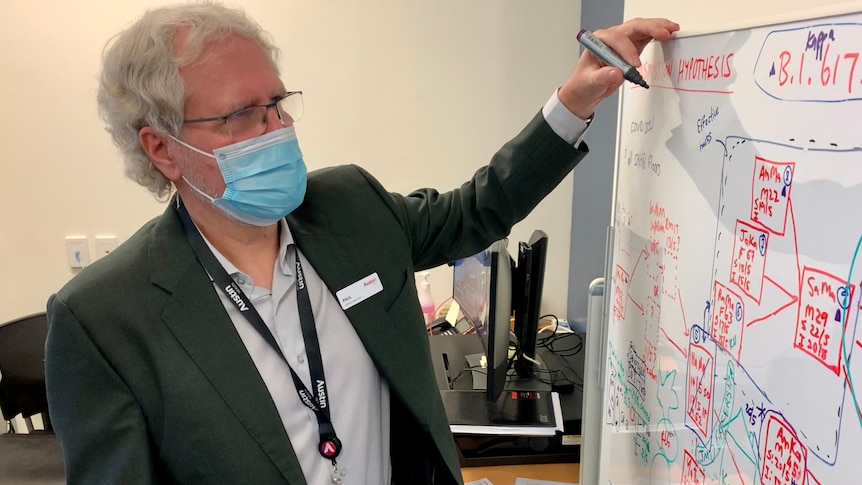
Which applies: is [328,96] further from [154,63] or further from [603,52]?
[603,52]

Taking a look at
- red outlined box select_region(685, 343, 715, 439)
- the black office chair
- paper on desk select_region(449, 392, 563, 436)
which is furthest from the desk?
the black office chair

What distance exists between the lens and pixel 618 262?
120 cm

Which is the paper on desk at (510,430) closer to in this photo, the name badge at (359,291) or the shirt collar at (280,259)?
the name badge at (359,291)

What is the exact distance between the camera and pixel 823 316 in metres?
0.62

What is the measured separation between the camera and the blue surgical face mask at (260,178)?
3.16 ft

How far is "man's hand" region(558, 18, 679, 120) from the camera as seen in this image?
0.93 m

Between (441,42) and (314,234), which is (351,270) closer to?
(314,234)

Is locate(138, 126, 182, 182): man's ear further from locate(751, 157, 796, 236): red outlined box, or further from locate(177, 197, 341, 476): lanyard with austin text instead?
locate(751, 157, 796, 236): red outlined box

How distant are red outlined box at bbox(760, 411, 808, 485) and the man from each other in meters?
0.54

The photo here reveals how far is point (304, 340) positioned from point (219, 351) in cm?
14

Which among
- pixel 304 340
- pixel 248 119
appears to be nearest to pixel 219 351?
pixel 304 340

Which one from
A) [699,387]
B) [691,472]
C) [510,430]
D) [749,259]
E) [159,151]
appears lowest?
[510,430]

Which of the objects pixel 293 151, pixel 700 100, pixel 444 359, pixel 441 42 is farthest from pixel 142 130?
pixel 441 42

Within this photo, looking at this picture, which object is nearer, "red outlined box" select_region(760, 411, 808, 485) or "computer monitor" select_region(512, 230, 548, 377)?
"red outlined box" select_region(760, 411, 808, 485)
